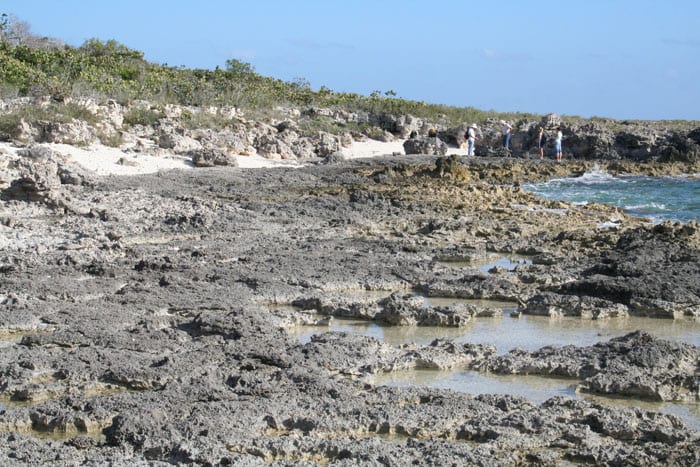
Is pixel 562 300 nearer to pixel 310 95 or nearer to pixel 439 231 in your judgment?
pixel 439 231

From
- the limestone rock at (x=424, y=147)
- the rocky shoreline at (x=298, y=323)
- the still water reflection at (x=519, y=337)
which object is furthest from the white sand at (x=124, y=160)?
the still water reflection at (x=519, y=337)

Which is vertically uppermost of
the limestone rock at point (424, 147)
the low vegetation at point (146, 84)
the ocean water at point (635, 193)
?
the low vegetation at point (146, 84)

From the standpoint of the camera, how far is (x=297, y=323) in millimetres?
8555

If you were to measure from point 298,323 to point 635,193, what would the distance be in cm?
1629

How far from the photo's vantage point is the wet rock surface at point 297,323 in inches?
218

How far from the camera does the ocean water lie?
759 inches

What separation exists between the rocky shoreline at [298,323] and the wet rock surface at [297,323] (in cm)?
2

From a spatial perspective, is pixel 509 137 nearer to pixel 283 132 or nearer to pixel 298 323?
pixel 283 132

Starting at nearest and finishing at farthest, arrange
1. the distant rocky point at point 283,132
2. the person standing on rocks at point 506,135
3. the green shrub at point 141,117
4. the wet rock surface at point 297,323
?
1. the wet rock surface at point 297,323
2. the distant rocky point at point 283,132
3. the green shrub at point 141,117
4. the person standing on rocks at point 506,135

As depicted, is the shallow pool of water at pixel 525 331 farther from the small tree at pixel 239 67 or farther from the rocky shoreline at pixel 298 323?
the small tree at pixel 239 67

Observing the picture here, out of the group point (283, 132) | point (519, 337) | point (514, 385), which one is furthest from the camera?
point (283, 132)

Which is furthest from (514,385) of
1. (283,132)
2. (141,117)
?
(283,132)

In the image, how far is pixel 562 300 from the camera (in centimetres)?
931

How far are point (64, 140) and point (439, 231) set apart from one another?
10389 millimetres
